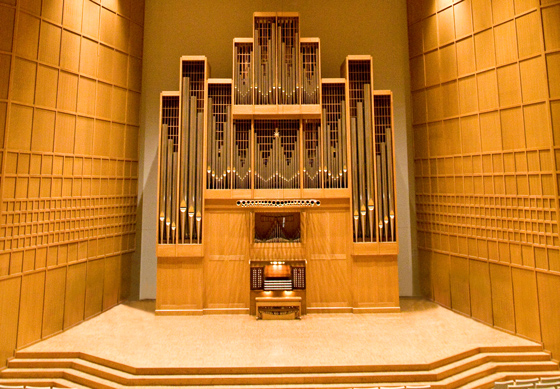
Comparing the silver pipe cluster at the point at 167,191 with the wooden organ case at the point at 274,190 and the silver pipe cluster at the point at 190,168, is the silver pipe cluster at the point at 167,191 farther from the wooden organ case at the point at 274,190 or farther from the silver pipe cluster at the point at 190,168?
the silver pipe cluster at the point at 190,168

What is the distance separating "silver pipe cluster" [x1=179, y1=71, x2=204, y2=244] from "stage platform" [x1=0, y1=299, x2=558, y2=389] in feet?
5.34

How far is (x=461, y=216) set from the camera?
6.12 metres

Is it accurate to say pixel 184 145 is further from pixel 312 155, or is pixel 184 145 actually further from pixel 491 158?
pixel 491 158

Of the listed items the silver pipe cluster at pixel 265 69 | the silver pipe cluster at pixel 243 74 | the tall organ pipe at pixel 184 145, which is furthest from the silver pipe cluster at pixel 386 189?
the tall organ pipe at pixel 184 145

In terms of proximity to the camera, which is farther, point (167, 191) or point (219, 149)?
point (219, 149)

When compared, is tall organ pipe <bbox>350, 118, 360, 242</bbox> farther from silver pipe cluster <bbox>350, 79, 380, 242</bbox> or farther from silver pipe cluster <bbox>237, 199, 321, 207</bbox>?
silver pipe cluster <bbox>237, 199, 321, 207</bbox>

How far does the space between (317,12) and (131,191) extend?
18.4 feet

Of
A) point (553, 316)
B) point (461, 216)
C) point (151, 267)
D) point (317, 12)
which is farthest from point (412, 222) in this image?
point (151, 267)

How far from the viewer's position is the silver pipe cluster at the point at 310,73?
20.7 ft

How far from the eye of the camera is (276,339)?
507 centimetres

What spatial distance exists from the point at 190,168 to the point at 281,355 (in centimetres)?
353

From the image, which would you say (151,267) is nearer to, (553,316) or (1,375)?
(1,375)

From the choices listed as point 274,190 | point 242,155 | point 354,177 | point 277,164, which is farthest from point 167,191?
point 354,177

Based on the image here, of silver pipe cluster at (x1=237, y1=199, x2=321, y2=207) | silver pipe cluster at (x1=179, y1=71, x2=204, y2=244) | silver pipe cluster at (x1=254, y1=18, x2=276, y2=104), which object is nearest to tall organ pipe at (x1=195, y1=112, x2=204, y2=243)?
silver pipe cluster at (x1=179, y1=71, x2=204, y2=244)
